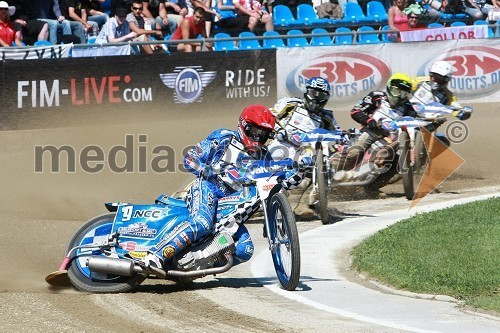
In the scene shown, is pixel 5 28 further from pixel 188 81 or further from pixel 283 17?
pixel 283 17

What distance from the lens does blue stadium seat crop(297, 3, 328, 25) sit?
904 inches

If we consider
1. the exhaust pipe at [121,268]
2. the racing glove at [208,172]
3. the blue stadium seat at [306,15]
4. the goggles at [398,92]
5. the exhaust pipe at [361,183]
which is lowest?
the exhaust pipe at [361,183]

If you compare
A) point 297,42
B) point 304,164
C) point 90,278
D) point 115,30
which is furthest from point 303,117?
point 115,30

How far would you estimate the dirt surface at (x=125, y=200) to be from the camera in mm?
7586

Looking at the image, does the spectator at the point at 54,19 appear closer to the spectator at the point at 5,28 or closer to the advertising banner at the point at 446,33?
the spectator at the point at 5,28

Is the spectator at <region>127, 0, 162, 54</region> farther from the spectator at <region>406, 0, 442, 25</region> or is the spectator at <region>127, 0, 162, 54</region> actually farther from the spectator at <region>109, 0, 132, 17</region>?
the spectator at <region>406, 0, 442, 25</region>

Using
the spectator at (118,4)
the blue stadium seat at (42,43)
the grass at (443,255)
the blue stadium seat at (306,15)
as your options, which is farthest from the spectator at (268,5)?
the grass at (443,255)

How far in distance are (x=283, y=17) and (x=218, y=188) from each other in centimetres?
1443

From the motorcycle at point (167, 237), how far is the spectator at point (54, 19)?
→ 11620 mm

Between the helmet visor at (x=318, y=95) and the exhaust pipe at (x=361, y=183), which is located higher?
the helmet visor at (x=318, y=95)

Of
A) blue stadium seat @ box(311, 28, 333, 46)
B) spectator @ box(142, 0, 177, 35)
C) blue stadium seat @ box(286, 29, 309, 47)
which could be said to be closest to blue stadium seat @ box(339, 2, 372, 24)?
blue stadium seat @ box(311, 28, 333, 46)

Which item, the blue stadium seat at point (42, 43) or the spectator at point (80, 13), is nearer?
the blue stadium seat at point (42, 43)

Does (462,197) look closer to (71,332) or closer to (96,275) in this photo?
(96,275)

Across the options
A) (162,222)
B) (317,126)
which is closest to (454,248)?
(162,222)
